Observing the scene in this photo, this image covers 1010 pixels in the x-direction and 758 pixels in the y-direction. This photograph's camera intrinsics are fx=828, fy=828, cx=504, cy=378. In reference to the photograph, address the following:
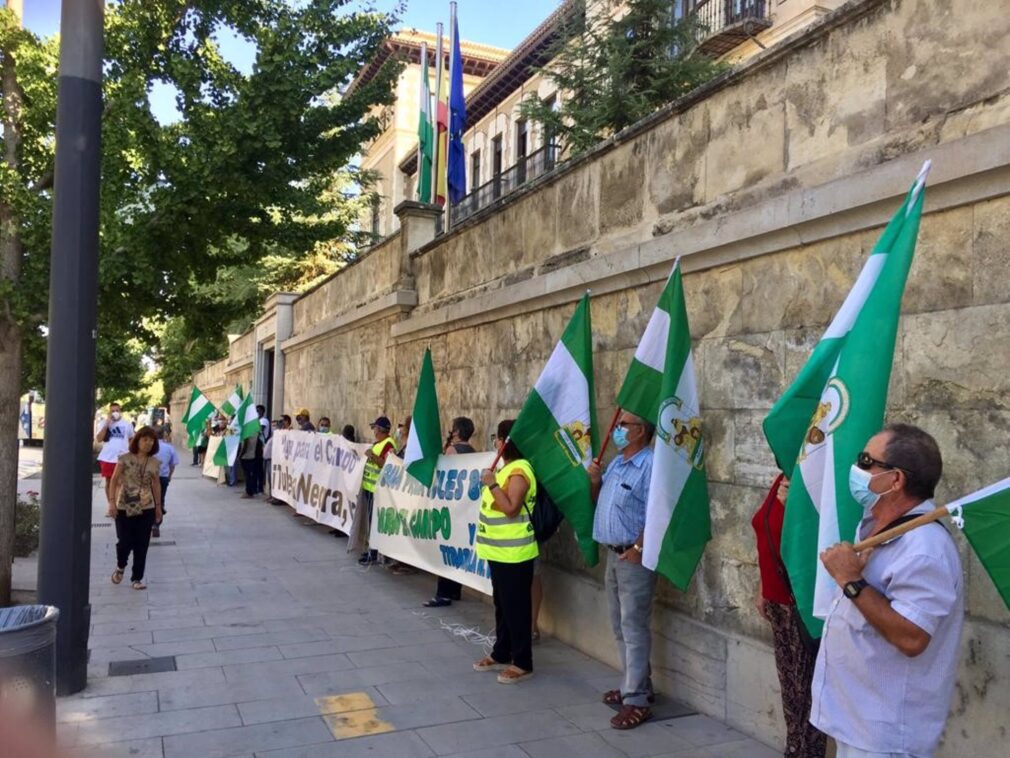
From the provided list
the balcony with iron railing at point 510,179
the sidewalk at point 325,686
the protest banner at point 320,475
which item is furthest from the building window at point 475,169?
the sidewalk at point 325,686

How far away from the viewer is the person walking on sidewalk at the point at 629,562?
500 cm

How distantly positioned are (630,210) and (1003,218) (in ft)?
10.3

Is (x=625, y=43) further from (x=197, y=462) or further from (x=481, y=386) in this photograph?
(x=197, y=462)

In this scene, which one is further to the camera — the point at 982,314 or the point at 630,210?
the point at 630,210

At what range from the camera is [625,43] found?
13.9m

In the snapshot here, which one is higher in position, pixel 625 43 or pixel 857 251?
pixel 625 43

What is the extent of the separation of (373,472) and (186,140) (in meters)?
4.51

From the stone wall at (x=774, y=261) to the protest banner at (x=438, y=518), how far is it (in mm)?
743

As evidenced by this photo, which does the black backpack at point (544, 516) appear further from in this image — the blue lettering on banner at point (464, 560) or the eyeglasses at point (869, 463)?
the eyeglasses at point (869, 463)

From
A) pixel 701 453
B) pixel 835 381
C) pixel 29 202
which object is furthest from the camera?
pixel 29 202

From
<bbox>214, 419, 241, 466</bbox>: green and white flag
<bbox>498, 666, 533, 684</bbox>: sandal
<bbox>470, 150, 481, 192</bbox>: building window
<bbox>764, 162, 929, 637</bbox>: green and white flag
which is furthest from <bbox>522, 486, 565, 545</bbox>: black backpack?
<bbox>470, 150, 481, 192</bbox>: building window

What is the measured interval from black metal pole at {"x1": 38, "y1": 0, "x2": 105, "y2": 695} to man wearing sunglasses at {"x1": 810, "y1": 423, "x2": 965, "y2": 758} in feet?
15.3

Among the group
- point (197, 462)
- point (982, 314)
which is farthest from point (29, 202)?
point (197, 462)

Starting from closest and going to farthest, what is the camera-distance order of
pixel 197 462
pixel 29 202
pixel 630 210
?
pixel 630 210 < pixel 29 202 < pixel 197 462
